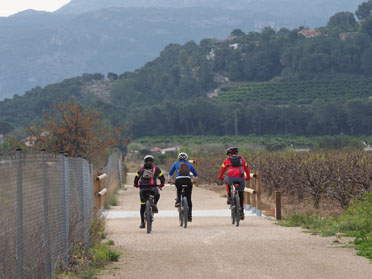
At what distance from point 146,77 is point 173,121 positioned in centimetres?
Result: 5568

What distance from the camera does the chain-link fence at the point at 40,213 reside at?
5574 millimetres

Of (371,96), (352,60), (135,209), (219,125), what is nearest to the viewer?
(135,209)

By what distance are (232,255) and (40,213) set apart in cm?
374

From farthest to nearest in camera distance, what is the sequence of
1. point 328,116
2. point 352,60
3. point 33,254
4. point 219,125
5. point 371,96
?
1. point 352,60
2. point 371,96
3. point 219,125
4. point 328,116
5. point 33,254

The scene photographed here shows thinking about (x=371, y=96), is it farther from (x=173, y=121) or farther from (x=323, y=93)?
(x=173, y=121)

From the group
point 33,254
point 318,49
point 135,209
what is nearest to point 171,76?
point 318,49

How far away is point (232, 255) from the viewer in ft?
33.0

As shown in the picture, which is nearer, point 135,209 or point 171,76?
point 135,209

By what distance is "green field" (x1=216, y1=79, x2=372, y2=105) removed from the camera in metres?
144

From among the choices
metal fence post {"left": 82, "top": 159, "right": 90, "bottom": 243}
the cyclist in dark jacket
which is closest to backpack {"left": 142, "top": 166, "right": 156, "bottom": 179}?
the cyclist in dark jacket

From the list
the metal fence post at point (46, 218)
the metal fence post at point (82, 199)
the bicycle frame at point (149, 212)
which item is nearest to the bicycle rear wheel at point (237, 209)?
the bicycle frame at point (149, 212)

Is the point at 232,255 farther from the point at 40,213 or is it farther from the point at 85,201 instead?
the point at 40,213

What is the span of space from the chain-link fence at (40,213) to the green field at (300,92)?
428ft

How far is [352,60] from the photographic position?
16612cm
